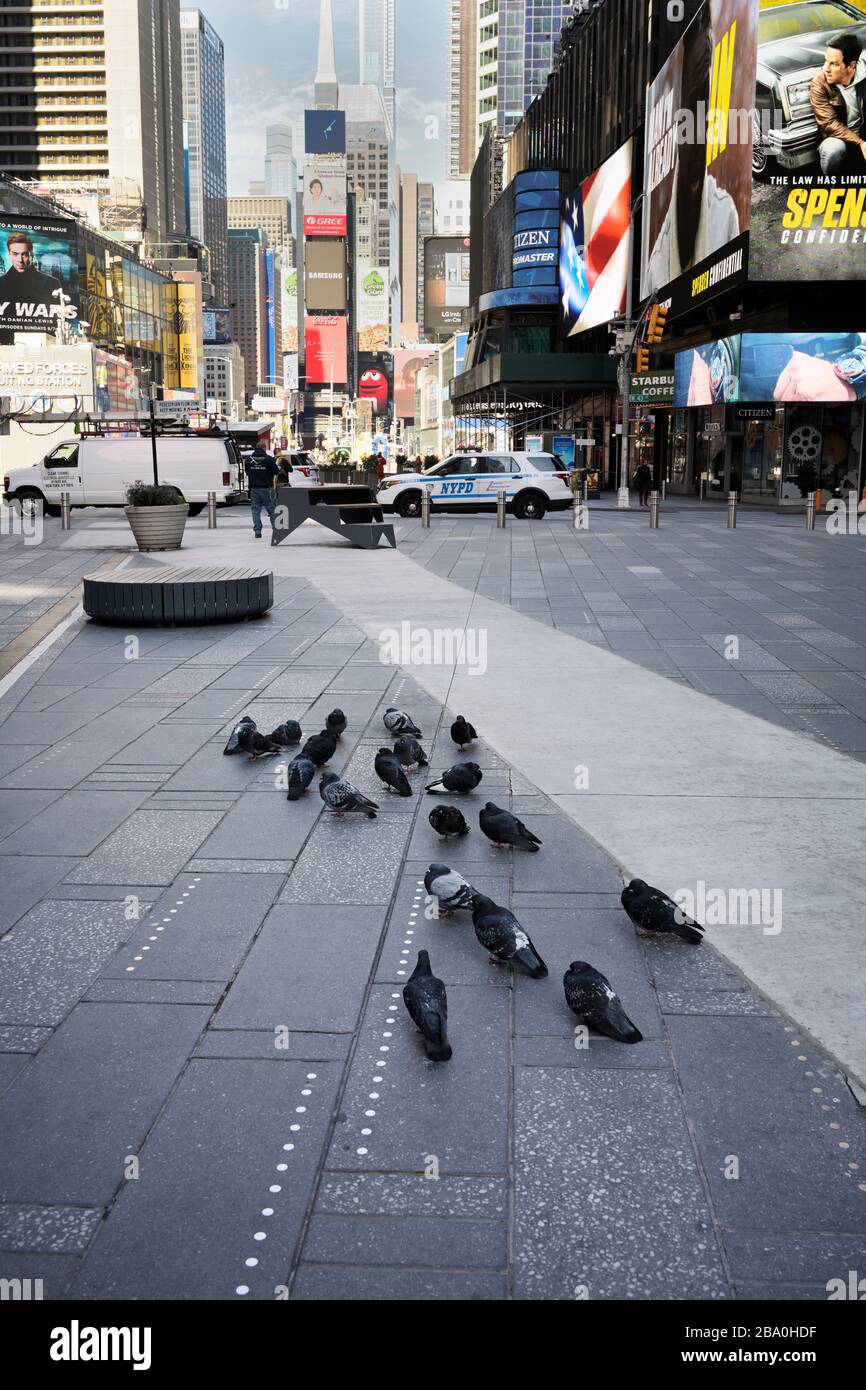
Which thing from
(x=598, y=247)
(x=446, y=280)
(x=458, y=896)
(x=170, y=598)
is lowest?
(x=458, y=896)

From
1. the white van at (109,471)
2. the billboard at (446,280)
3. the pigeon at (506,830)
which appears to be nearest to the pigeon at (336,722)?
the pigeon at (506,830)

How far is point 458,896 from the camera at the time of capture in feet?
15.6

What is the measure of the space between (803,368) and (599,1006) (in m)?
35.2

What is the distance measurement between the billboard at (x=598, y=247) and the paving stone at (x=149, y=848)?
5186 centimetres

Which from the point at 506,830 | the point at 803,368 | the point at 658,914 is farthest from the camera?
the point at 803,368

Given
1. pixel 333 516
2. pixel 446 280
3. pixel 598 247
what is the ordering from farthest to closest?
pixel 446 280, pixel 598 247, pixel 333 516

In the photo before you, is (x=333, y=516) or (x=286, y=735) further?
(x=333, y=516)

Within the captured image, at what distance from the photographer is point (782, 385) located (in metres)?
36.1

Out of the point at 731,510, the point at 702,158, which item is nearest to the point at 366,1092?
the point at 731,510

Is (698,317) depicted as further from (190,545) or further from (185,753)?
(185,753)

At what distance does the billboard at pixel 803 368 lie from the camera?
35406 mm

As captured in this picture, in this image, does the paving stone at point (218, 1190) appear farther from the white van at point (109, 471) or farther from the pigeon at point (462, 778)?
the white van at point (109, 471)

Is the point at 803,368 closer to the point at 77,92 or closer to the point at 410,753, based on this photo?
the point at 410,753

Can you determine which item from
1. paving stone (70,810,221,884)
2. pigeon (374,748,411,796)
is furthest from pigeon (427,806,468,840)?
paving stone (70,810,221,884)
